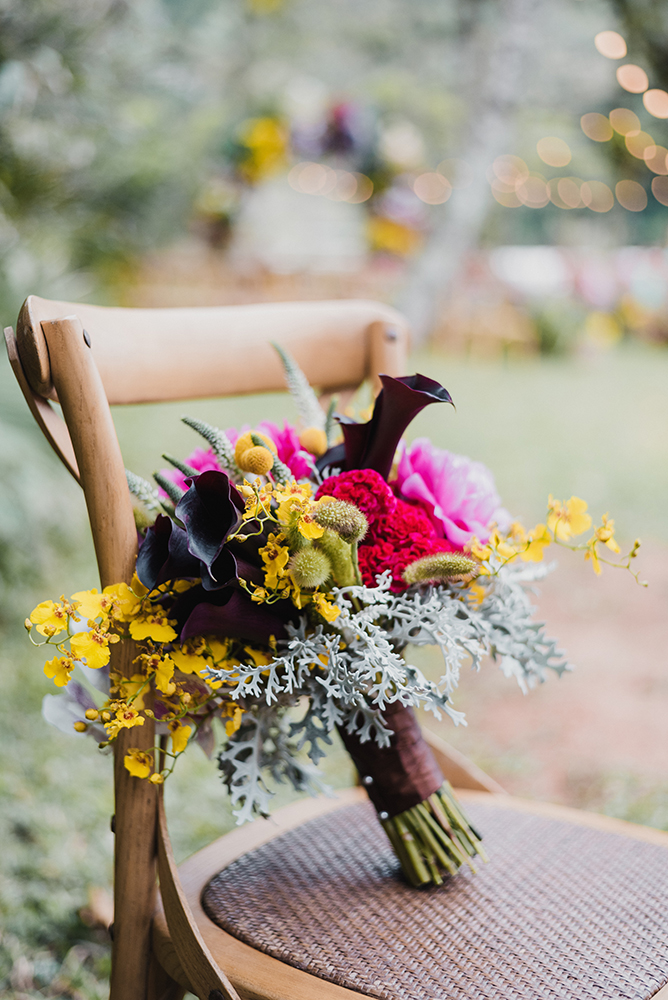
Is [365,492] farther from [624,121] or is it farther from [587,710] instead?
[624,121]

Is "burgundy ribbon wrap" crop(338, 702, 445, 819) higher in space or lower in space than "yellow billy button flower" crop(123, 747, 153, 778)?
lower

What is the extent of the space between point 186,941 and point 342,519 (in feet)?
1.41

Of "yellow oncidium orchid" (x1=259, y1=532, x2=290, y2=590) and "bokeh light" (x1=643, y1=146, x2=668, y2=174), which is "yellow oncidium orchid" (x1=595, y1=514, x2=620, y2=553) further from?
"bokeh light" (x1=643, y1=146, x2=668, y2=174)

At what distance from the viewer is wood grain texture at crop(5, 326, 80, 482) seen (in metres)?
0.77

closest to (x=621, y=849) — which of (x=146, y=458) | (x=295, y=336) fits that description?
(x=295, y=336)

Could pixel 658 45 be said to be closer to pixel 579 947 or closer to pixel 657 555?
pixel 657 555

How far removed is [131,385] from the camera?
91cm

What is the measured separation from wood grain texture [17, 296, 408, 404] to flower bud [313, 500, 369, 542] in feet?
0.98

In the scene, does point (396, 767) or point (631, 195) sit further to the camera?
point (631, 195)

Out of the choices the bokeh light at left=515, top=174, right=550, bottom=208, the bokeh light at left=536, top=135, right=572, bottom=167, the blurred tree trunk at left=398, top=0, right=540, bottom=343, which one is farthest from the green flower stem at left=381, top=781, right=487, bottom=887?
the bokeh light at left=515, top=174, right=550, bottom=208

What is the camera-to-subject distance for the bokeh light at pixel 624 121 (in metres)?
10.4

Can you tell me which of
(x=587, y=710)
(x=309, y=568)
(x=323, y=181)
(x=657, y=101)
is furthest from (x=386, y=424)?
(x=323, y=181)

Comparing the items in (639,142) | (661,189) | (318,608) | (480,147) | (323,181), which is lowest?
(318,608)

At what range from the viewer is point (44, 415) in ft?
2.63
